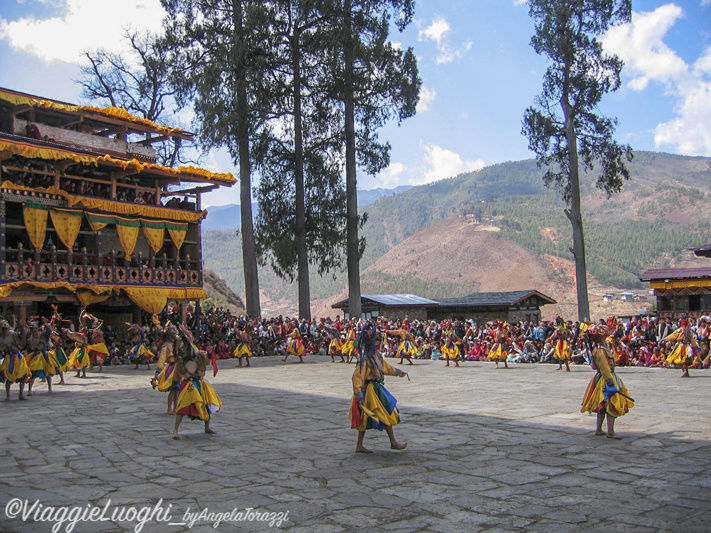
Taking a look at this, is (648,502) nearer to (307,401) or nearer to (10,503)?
(10,503)

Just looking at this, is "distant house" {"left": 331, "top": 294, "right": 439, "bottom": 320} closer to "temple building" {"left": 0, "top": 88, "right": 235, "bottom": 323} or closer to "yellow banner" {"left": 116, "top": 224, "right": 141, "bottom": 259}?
"temple building" {"left": 0, "top": 88, "right": 235, "bottom": 323}

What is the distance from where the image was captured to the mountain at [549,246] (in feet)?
250

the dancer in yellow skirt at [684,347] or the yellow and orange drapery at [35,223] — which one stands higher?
the yellow and orange drapery at [35,223]

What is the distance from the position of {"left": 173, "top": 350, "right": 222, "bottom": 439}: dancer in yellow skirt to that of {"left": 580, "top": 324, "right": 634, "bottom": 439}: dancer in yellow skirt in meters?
5.10

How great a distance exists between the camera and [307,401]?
12.6 meters

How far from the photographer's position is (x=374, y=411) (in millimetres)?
7438

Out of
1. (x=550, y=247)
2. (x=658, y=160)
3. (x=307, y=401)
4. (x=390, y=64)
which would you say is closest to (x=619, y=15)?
(x=390, y=64)

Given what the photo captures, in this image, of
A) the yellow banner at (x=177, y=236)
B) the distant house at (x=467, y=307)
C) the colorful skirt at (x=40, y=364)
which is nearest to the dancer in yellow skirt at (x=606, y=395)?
the colorful skirt at (x=40, y=364)

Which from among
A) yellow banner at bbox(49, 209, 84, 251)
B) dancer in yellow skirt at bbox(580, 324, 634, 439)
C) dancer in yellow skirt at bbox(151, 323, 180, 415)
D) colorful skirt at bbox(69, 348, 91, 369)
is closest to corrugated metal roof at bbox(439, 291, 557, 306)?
yellow banner at bbox(49, 209, 84, 251)

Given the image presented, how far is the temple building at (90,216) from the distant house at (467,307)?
10676mm

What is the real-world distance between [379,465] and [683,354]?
39.5ft

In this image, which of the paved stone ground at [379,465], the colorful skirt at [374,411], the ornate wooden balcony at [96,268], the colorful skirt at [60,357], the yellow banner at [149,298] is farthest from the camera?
the yellow banner at [149,298]

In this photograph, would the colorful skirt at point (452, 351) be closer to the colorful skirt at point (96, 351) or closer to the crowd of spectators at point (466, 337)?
the crowd of spectators at point (466, 337)

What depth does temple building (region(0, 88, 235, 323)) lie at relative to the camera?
21.7 m
